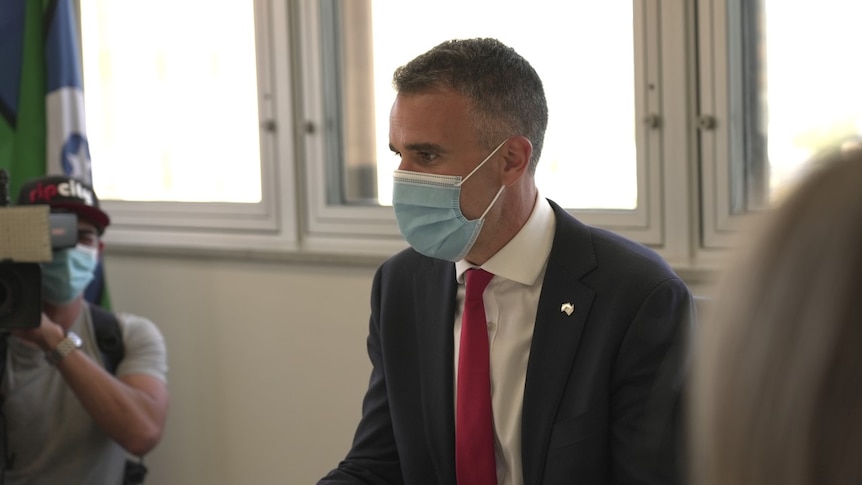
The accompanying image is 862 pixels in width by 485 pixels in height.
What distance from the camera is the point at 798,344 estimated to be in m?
0.47

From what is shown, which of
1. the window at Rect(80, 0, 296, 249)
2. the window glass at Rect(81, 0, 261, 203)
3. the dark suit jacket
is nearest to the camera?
the dark suit jacket

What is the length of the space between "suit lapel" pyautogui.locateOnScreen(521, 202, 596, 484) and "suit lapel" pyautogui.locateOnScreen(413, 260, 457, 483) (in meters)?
0.15

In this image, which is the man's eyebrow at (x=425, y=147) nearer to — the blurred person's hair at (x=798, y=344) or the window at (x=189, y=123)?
the window at (x=189, y=123)

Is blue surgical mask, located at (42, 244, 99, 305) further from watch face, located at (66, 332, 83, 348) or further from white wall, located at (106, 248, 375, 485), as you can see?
white wall, located at (106, 248, 375, 485)

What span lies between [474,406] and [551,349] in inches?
6.6

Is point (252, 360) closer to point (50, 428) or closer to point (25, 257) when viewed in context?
point (50, 428)

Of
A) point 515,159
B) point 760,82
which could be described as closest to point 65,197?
→ point 515,159

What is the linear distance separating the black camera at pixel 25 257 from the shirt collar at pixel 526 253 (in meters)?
0.95

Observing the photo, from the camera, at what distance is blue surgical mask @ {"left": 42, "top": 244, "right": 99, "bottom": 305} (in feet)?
8.62

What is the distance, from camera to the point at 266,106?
308cm

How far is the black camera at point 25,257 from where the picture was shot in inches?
86.5

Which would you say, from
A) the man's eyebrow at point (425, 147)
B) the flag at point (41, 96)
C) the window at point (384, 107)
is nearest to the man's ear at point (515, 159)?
the man's eyebrow at point (425, 147)

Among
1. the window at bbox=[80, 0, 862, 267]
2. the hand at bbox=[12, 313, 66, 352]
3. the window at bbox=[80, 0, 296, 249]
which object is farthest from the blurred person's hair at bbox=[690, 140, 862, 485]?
the window at bbox=[80, 0, 296, 249]

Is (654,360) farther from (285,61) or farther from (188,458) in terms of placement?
(188,458)
